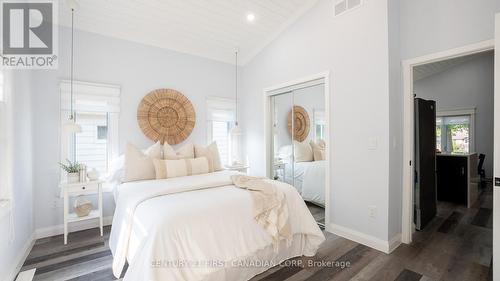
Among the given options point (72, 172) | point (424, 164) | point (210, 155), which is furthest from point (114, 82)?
point (424, 164)

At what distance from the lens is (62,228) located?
2932 millimetres

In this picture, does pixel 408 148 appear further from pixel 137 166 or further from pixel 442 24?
pixel 137 166

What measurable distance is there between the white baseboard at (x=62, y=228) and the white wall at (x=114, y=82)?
0.18ft

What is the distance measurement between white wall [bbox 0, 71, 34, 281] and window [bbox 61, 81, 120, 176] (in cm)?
38

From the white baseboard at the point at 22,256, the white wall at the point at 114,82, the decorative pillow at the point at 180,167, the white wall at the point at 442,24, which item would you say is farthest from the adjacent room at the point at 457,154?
the white baseboard at the point at 22,256

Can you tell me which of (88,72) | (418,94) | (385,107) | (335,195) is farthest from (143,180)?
(418,94)

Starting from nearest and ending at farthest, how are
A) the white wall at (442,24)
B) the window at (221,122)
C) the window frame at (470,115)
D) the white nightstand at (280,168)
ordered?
the white wall at (442,24), the white nightstand at (280,168), the window at (221,122), the window frame at (470,115)

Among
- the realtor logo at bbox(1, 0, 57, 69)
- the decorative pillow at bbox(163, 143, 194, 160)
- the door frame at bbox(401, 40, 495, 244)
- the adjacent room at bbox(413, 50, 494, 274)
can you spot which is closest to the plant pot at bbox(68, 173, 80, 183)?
the decorative pillow at bbox(163, 143, 194, 160)

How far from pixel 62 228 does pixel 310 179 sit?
3469 millimetres

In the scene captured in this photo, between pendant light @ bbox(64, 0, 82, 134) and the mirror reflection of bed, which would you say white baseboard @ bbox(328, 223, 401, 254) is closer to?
the mirror reflection of bed

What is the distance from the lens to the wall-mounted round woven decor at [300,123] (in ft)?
11.3

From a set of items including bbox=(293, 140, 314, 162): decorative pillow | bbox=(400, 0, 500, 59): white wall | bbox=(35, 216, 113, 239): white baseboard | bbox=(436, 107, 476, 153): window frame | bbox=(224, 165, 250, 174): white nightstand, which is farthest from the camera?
bbox=(436, 107, 476, 153): window frame

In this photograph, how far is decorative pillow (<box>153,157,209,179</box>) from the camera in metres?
2.92

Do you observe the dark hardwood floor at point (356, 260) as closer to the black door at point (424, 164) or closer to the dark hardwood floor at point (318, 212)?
the black door at point (424, 164)
